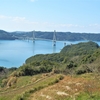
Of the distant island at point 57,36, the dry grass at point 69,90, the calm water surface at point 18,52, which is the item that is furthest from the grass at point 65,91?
the distant island at point 57,36

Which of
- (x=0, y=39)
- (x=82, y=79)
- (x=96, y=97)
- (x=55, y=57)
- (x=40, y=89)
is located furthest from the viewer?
(x=0, y=39)

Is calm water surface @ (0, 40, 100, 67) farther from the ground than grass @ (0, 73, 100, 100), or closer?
closer

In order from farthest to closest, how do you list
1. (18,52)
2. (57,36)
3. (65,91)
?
(57,36) → (18,52) → (65,91)

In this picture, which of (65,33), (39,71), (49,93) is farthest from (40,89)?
(65,33)

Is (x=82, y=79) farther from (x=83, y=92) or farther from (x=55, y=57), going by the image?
(x=55, y=57)

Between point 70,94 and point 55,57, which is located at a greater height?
point 70,94

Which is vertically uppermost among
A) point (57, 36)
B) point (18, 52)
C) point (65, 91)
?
point (65, 91)

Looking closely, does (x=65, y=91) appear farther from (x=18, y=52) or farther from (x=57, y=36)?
(x=57, y=36)

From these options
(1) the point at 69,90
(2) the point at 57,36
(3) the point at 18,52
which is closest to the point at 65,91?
(1) the point at 69,90

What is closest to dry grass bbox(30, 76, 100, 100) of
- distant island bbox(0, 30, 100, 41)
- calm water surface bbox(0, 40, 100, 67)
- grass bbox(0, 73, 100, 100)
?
grass bbox(0, 73, 100, 100)

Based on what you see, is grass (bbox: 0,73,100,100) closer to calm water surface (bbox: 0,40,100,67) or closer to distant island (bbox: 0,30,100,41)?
calm water surface (bbox: 0,40,100,67)

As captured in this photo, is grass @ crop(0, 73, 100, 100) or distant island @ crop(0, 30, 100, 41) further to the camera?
distant island @ crop(0, 30, 100, 41)
